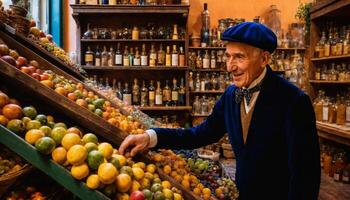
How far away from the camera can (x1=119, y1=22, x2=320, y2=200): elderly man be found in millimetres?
1499

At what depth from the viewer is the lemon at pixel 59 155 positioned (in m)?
1.22

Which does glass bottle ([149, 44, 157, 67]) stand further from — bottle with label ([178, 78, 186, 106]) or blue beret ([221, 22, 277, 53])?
blue beret ([221, 22, 277, 53])

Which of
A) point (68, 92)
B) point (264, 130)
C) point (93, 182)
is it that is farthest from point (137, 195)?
point (68, 92)

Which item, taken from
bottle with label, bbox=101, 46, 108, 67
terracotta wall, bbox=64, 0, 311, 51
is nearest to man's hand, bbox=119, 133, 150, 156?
bottle with label, bbox=101, 46, 108, 67

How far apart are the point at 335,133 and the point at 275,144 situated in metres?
2.63

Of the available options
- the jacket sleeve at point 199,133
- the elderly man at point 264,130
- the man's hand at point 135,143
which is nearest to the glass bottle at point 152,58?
the jacket sleeve at point 199,133

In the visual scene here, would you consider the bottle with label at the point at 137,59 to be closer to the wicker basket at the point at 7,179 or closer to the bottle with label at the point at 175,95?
the bottle with label at the point at 175,95

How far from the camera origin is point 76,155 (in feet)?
3.94

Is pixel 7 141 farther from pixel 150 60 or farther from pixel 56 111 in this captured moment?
pixel 150 60

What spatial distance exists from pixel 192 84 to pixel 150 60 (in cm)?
69

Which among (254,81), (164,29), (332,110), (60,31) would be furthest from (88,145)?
(60,31)

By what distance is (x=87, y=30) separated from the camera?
514cm

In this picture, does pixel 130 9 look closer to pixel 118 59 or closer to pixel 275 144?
pixel 118 59

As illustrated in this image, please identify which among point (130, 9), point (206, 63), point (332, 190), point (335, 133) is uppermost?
point (130, 9)
